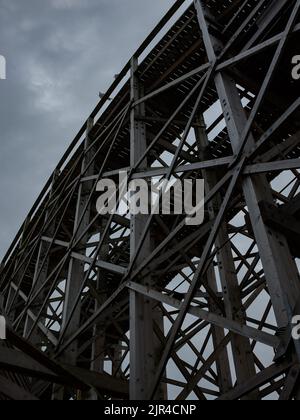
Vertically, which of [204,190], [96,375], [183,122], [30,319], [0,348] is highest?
[183,122]

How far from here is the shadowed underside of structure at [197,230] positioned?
4.88m

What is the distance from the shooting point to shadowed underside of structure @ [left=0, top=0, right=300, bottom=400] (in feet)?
16.0

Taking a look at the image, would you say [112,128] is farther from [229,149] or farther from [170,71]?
[229,149]

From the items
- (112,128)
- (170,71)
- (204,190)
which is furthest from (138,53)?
(204,190)

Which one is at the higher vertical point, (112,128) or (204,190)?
(112,128)

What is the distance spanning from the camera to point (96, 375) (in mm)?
7535

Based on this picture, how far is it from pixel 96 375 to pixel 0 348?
324 centimetres

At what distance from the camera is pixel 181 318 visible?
16.9ft

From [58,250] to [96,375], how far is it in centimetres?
595

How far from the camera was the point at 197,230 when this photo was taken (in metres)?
7.47

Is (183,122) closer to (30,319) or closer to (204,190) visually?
(204,190)
